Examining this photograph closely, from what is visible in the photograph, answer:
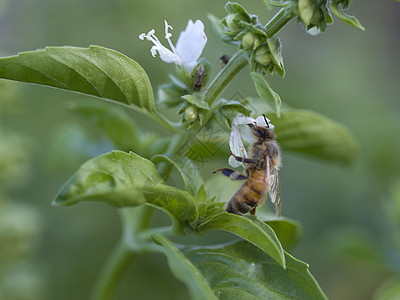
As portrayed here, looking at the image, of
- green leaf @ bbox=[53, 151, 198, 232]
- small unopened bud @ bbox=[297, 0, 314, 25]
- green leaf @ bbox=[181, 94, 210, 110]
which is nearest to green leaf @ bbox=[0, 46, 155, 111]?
Result: green leaf @ bbox=[181, 94, 210, 110]

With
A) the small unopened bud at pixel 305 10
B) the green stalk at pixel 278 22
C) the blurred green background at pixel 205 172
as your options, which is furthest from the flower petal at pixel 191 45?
the blurred green background at pixel 205 172

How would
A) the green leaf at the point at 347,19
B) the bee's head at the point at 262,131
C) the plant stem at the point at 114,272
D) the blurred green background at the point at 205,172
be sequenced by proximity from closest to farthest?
the green leaf at the point at 347,19 → the bee's head at the point at 262,131 → the plant stem at the point at 114,272 → the blurred green background at the point at 205,172

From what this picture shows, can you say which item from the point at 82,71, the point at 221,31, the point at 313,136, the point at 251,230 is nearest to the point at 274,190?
the point at 313,136

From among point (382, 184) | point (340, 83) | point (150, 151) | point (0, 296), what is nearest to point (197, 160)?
point (150, 151)

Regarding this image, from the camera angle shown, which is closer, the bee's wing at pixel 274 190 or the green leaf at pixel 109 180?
the green leaf at pixel 109 180

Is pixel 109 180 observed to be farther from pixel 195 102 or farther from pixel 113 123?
pixel 113 123

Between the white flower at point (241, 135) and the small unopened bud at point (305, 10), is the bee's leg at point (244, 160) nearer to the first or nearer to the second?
the white flower at point (241, 135)
